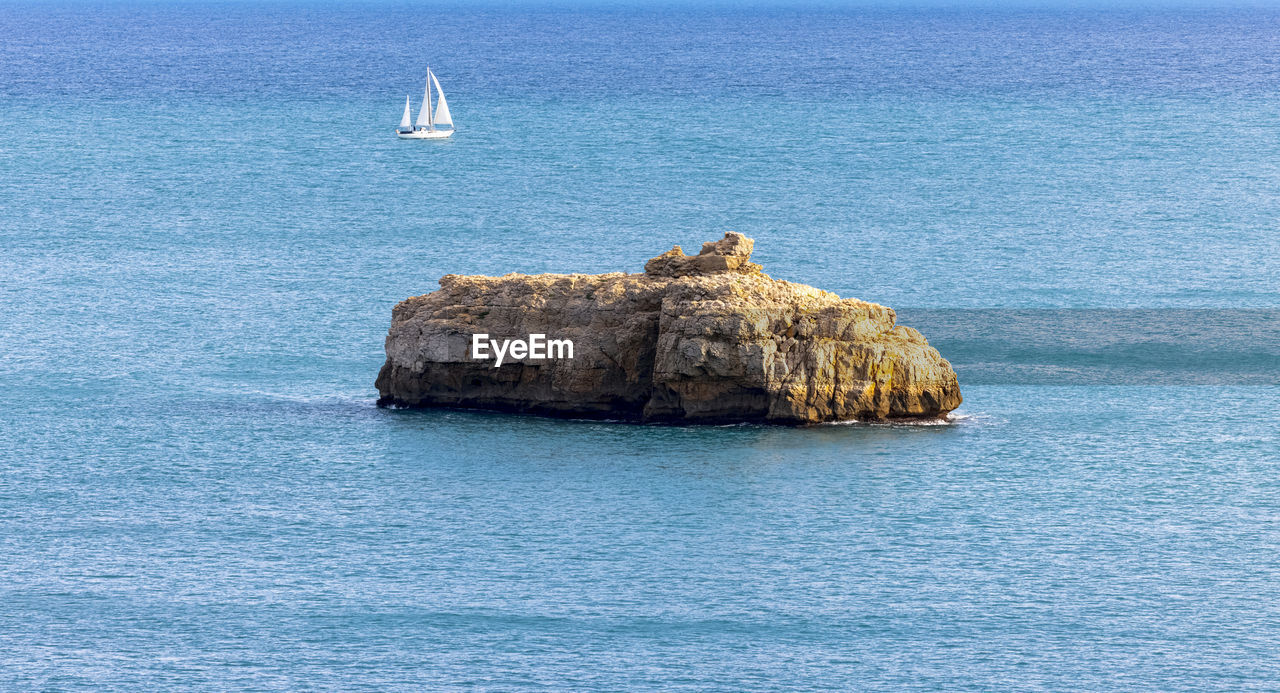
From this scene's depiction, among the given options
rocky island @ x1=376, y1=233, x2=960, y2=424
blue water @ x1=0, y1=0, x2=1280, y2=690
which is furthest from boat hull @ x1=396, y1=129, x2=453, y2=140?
rocky island @ x1=376, y1=233, x2=960, y2=424

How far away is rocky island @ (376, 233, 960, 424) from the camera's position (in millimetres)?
65875

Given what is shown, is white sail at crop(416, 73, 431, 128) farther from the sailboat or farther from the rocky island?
the rocky island

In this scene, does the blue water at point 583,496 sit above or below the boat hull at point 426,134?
below

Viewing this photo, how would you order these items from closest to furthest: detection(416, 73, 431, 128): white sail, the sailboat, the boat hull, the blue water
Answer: the blue water < the boat hull < the sailboat < detection(416, 73, 431, 128): white sail

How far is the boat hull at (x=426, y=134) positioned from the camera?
532 ft

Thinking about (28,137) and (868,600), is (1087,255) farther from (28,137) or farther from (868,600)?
(28,137)

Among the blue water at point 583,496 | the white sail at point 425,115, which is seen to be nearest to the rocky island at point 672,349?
the blue water at point 583,496

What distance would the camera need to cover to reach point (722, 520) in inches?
2359

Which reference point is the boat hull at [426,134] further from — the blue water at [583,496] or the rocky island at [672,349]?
the rocky island at [672,349]

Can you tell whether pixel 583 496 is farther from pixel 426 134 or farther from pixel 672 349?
pixel 426 134

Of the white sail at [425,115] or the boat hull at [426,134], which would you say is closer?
the boat hull at [426,134]

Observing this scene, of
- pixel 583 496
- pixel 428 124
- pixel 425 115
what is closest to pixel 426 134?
pixel 428 124

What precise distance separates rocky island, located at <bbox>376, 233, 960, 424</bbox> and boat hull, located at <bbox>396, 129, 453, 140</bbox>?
9309 centimetres

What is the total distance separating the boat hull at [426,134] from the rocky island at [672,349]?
93089mm
